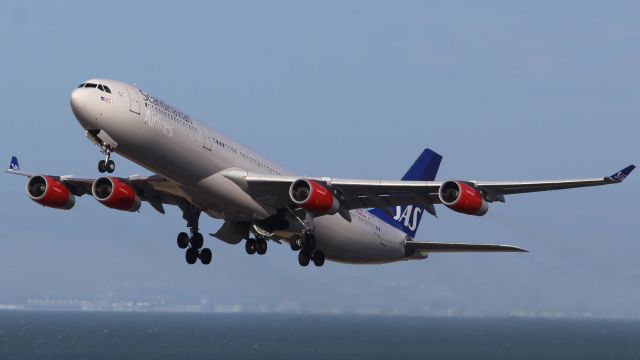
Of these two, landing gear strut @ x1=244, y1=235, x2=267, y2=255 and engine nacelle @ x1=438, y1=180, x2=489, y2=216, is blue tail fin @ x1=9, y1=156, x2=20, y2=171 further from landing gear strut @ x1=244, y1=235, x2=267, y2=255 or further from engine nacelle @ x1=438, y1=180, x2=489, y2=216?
engine nacelle @ x1=438, y1=180, x2=489, y2=216

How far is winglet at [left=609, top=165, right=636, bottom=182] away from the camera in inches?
1571

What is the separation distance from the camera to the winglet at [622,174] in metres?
39.9

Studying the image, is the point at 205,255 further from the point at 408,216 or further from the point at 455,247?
the point at 408,216

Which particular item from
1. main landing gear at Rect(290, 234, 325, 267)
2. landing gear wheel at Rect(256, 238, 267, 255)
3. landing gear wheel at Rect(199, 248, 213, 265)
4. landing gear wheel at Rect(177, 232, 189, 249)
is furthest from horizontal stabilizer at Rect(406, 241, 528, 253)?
landing gear wheel at Rect(177, 232, 189, 249)

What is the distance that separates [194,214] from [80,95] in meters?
11.8

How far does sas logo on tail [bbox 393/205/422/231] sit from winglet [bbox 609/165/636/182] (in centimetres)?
2100

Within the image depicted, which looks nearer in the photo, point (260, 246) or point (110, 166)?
point (110, 166)

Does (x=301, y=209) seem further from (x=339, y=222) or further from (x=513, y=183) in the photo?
(x=513, y=183)

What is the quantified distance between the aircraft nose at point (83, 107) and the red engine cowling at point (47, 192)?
29.8ft

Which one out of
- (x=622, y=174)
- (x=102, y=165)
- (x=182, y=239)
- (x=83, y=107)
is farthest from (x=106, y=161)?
(x=622, y=174)

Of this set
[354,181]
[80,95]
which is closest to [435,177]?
[354,181]

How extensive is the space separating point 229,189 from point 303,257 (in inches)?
225

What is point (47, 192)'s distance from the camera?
49.8 meters

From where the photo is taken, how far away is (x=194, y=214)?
5191cm
